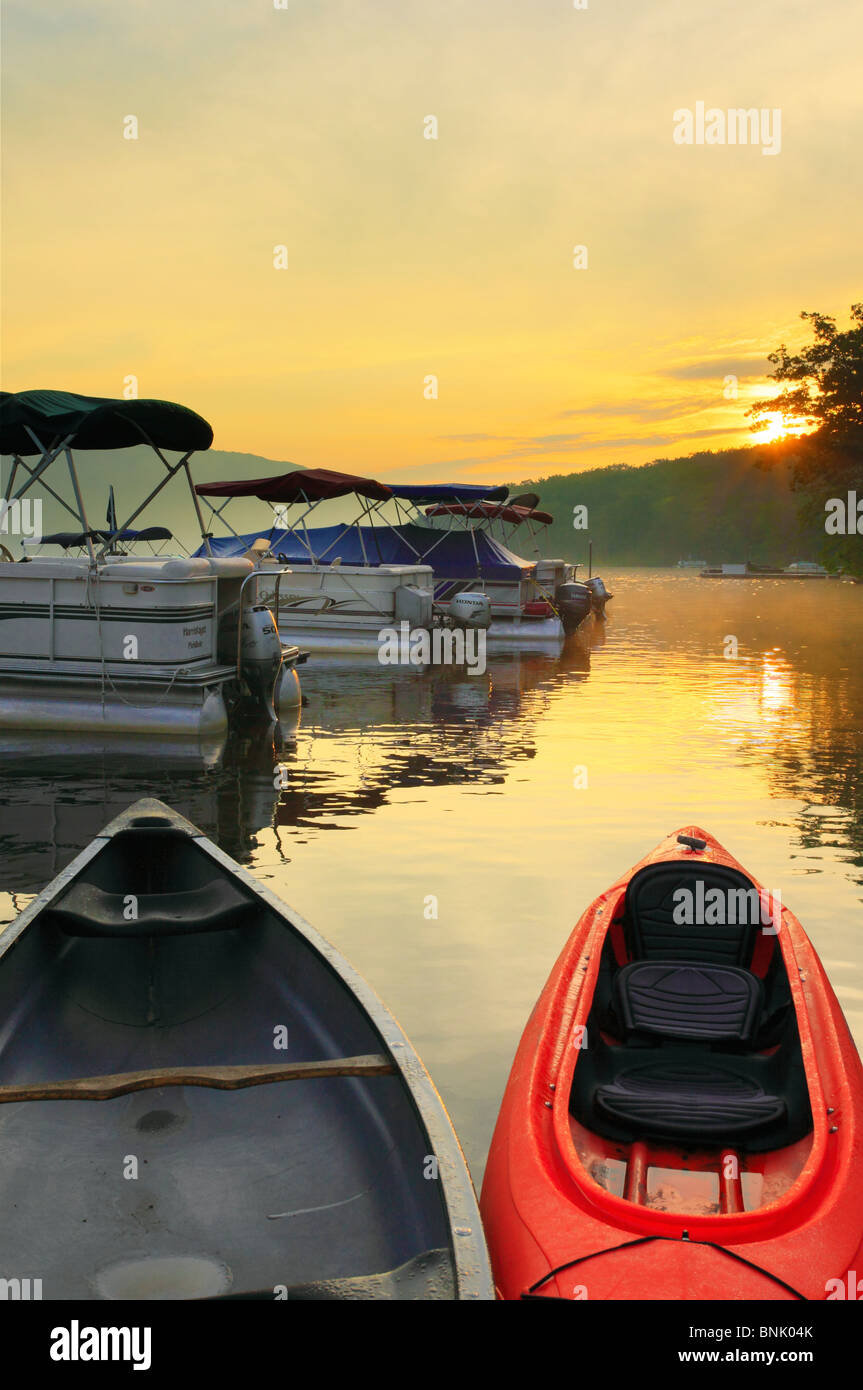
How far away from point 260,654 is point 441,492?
612 inches

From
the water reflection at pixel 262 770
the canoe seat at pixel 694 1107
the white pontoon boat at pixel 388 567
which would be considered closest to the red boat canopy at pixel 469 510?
the white pontoon boat at pixel 388 567

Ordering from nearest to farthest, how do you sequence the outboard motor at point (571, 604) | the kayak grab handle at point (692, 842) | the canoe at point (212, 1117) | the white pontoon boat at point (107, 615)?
the canoe at point (212, 1117)
the kayak grab handle at point (692, 842)
the white pontoon boat at point (107, 615)
the outboard motor at point (571, 604)

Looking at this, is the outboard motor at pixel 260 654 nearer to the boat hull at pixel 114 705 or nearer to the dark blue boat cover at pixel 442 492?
the boat hull at pixel 114 705

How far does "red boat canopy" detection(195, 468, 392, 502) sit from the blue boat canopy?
370 cm

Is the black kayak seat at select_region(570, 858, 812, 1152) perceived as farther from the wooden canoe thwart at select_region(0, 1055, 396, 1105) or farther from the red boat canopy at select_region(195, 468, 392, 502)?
the red boat canopy at select_region(195, 468, 392, 502)

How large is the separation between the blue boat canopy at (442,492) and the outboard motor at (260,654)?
556 inches

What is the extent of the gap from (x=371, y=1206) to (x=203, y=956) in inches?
91.5

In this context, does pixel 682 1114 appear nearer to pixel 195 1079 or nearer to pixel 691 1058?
pixel 691 1058

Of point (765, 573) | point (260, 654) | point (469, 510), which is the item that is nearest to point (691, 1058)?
point (260, 654)

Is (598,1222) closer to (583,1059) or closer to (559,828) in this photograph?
(583,1059)

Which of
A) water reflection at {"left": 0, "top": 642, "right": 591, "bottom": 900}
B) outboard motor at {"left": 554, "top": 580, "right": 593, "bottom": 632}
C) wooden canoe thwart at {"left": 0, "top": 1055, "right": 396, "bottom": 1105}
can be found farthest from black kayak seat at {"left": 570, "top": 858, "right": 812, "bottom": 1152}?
outboard motor at {"left": 554, "top": 580, "right": 593, "bottom": 632}

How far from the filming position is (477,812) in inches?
456

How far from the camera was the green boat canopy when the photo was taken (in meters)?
14.3

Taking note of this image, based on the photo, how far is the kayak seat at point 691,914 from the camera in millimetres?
5781
